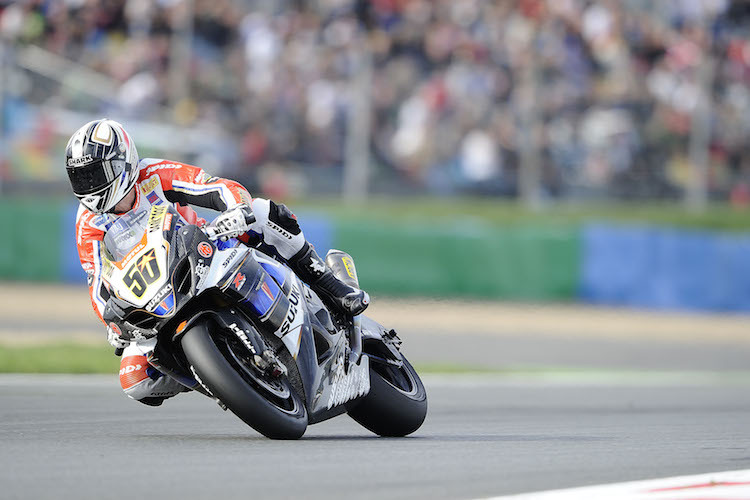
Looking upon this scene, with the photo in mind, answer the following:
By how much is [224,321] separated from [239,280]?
0.75 feet

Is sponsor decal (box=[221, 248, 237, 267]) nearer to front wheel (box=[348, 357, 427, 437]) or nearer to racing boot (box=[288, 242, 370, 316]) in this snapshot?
racing boot (box=[288, 242, 370, 316])

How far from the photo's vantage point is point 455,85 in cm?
1642

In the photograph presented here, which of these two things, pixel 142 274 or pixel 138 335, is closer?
pixel 142 274

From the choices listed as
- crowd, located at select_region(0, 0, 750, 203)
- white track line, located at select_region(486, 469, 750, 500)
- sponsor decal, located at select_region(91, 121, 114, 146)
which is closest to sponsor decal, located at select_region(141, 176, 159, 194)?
sponsor decal, located at select_region(91, 121, 114, 146)

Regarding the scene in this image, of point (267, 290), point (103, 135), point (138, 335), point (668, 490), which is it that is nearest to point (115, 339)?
point (138, 335)

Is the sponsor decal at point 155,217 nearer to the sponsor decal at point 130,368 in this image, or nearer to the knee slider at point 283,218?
the knee slider at point 283,218

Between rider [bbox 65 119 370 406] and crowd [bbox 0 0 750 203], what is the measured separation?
33.6ft

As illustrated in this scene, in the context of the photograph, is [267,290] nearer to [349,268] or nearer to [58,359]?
[349,268]

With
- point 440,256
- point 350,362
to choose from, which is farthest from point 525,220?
point 350,362

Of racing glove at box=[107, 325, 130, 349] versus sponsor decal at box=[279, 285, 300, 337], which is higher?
sponsor decal at box=[279, 285, 300, 337]

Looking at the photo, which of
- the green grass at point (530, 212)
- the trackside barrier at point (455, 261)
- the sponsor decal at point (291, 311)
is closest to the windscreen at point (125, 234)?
the sponsor decal at point (291, 311)

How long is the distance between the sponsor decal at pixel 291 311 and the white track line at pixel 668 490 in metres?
1.69

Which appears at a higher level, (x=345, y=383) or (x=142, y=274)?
(x=142, y=274)

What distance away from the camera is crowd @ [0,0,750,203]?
16141mm
